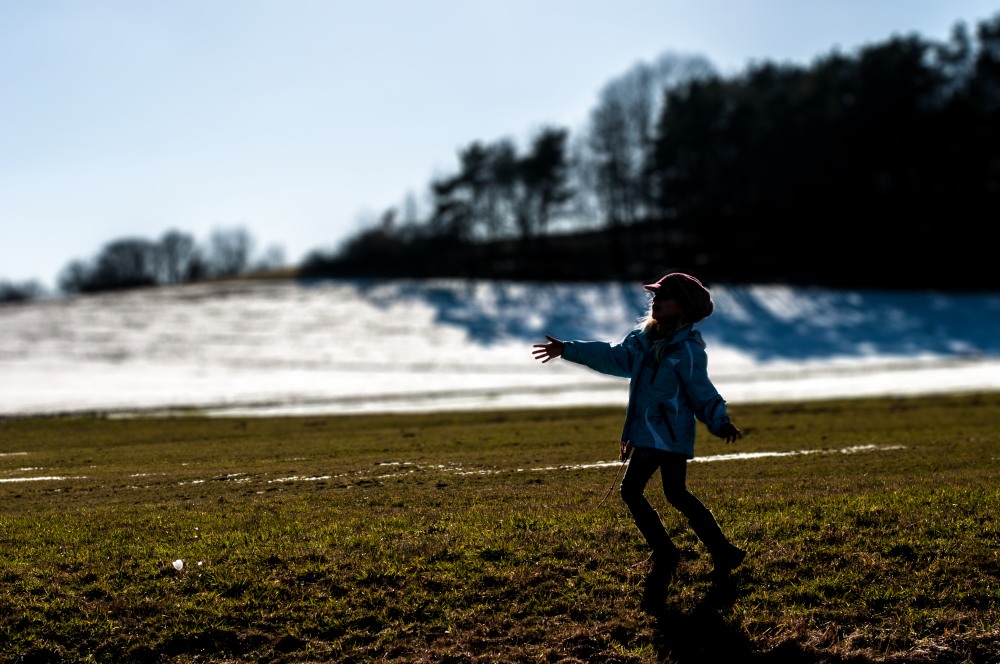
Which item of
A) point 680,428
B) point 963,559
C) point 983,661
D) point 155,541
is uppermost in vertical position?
point 680,428

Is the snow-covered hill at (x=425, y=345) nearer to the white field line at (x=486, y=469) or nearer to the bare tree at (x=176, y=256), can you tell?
the white field line at (x=486, y=469)

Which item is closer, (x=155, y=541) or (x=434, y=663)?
(x=434, y=663)

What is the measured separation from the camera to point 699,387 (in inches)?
296

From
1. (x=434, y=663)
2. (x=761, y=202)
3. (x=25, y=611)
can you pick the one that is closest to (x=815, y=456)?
(x=434, y=663)

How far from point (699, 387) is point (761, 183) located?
8220cm

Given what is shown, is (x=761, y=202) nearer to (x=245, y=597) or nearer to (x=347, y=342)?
(x=347, y=342)

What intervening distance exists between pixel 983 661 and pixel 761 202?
8285 centimetres

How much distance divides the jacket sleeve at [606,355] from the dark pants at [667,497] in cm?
78

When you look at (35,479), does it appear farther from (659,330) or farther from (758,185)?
(758,185)

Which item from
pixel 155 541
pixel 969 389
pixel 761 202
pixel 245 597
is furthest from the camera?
pixel 761 202

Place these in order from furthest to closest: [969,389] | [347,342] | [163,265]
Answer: [163,265], [347,342], [969,389]

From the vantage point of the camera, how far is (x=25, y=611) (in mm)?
7551

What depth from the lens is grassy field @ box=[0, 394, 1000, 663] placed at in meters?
7.37

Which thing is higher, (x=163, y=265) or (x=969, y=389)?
(x=163, y=265)
